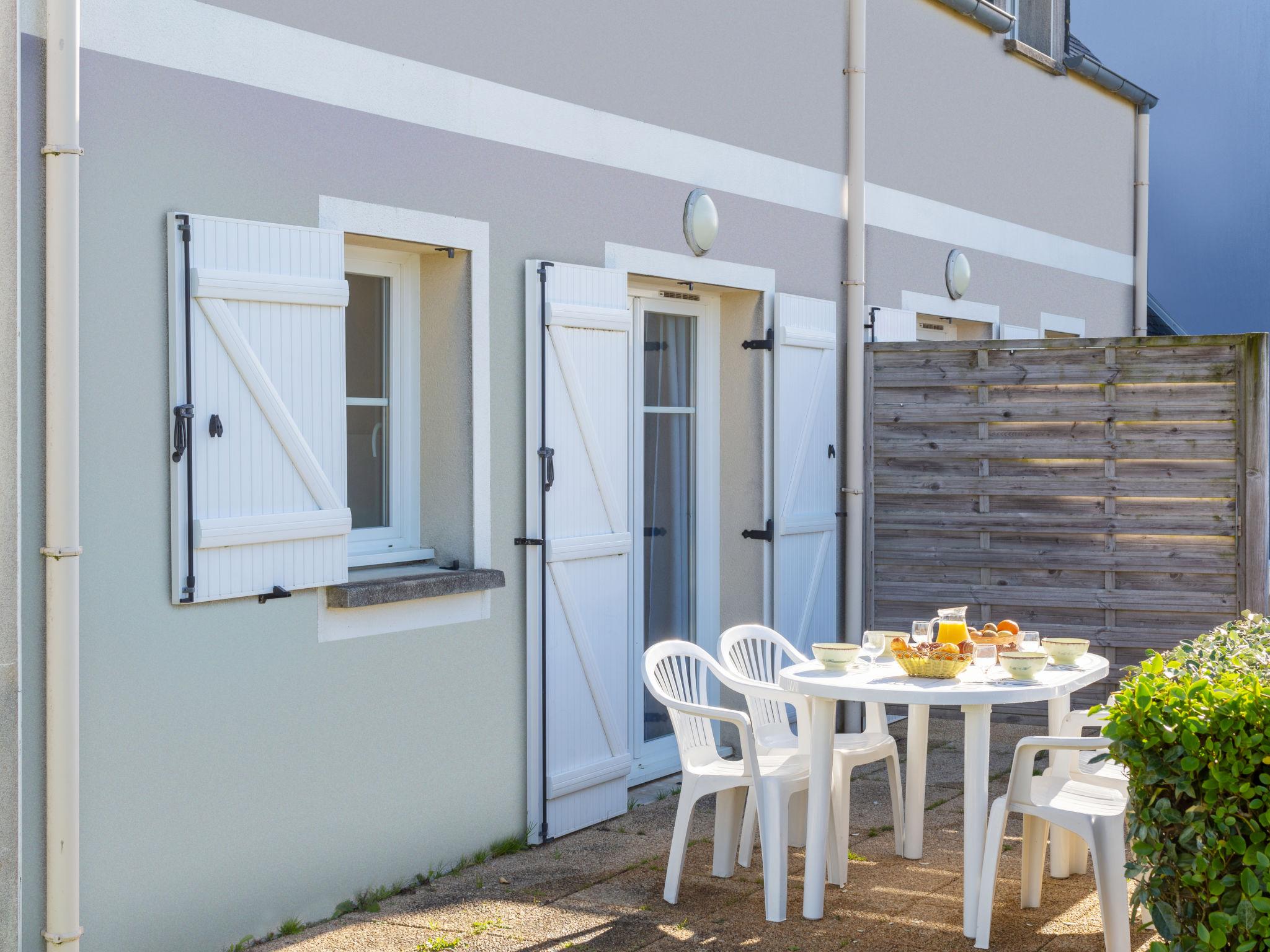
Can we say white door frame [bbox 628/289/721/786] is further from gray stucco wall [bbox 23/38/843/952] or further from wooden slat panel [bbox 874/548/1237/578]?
wooden slat panel [bbox 874/548/1237/578]

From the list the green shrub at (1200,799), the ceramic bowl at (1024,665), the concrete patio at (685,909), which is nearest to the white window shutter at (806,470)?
the concrete patio at (685,909)

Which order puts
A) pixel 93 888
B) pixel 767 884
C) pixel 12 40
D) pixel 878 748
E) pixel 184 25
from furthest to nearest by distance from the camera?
pixel 878 748 < pixel 767 884 < pixel 184 25 < pixel 93 888 < pixel 12 40

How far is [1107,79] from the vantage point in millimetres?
10766

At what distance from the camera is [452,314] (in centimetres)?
519

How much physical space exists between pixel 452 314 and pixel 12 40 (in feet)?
6.13

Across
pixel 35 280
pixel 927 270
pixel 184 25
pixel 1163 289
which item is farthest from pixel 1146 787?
pixel 1163 289

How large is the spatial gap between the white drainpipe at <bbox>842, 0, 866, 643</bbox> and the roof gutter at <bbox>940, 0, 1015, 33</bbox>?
1.34 meters

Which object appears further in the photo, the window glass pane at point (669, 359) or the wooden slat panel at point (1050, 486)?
the wooden slat panel at point (1050, 486)

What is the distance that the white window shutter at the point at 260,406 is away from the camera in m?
4.15

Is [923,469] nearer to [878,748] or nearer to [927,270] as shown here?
[927,270]

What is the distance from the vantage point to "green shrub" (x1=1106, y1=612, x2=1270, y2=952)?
304 cm

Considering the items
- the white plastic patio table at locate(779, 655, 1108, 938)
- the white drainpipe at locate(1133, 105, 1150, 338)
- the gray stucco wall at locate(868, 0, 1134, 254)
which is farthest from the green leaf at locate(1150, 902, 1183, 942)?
the white drainpipe at locate(1133, 105, 1150, 338)

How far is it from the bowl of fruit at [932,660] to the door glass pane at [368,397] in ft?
6.41

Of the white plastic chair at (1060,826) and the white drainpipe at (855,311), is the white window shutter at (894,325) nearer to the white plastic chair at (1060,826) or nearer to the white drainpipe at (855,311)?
the white drainpipe at (855,311)
